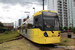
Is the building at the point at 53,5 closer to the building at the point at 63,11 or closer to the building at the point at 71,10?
the building at the point at 63,11

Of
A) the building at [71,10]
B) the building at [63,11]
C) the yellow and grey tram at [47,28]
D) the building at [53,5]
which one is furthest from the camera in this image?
the building at [63,11]

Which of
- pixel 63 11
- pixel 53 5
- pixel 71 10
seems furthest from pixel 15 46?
pixel 71 10

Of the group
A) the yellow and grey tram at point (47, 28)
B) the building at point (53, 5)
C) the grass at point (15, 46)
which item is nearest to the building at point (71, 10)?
the building at point (53, 5)

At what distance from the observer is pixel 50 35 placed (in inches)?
389

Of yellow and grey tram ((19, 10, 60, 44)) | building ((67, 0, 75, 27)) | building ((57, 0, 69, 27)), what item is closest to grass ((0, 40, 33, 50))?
yellow and grey tram ((19, 10, 60, 44))

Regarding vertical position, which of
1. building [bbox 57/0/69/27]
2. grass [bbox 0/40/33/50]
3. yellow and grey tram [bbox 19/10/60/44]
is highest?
building [bbox 57/0/69/27]

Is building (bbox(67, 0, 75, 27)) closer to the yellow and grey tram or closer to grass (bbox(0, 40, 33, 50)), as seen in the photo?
the yellow and grey tram

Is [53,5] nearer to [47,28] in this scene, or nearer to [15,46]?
[47,28]

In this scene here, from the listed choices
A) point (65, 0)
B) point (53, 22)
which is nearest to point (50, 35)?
point (53, 22)

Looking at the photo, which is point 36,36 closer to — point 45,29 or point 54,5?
point 45,29

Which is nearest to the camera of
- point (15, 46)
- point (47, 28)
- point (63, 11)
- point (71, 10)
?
point (47, 28)

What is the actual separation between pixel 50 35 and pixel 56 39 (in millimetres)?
794

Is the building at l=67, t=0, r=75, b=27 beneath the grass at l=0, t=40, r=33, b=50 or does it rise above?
above

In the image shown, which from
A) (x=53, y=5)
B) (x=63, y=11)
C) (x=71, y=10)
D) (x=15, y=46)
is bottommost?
(x=15, y=46)
